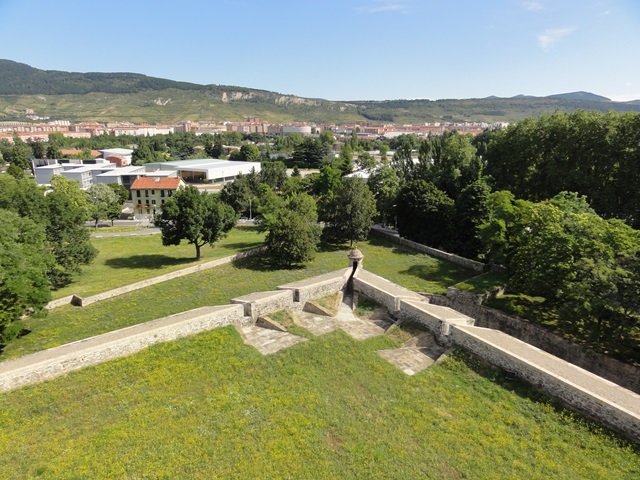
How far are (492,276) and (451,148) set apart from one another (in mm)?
19140

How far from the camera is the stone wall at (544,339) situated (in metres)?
15.9

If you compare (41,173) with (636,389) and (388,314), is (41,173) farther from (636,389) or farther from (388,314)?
(636,389)

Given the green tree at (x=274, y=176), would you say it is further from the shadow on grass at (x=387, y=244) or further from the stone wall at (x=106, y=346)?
the stone wall at (x=106, y=346)

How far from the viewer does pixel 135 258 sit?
36.2 m

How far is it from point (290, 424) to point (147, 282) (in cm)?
1950

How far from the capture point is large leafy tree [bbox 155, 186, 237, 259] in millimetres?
30828

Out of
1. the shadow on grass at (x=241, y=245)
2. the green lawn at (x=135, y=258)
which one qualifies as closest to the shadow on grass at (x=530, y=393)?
the green lawn at (x=135, y=258)

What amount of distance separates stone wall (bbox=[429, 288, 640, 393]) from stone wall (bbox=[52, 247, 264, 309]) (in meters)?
16.7

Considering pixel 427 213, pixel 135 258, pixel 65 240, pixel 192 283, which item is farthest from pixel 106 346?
pixel 427 213

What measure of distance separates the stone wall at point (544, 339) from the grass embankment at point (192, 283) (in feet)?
8.24

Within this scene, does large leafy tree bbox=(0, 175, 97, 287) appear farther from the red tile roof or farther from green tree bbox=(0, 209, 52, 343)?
the red tile roof

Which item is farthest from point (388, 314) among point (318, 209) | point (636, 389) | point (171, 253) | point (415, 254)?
point (171, 253)

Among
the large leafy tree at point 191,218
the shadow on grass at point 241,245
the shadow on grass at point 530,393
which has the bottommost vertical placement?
the shadow on grass at point 241,245

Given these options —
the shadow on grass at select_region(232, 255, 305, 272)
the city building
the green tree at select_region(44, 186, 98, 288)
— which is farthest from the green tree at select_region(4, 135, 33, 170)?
the shadow on grass at select_region(232, 255, 305, 272)
